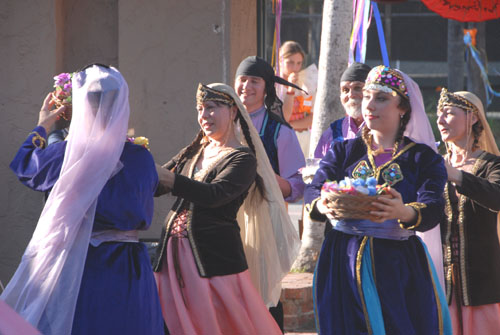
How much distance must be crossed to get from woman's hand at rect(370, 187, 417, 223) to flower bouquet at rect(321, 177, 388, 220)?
0.08ft

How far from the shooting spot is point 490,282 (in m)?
5.52

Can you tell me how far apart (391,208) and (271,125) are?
2.13 metres

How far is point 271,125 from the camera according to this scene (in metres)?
6.21

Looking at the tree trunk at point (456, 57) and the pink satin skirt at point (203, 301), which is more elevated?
the tree trunk at point (456, 57)

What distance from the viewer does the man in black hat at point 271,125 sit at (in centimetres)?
607

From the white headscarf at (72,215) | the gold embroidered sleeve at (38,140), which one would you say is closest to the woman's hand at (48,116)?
the gold embroidered sleeve at (38,140)

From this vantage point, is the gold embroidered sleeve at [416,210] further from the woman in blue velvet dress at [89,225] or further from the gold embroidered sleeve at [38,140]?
the gold embroidered sleeve at [38,140]

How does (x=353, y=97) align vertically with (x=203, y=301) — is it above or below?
above

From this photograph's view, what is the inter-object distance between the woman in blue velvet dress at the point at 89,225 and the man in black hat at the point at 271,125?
207 centimetres

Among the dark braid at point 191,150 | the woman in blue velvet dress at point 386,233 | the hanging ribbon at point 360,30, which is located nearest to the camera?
A: the woman in blue velvet dress at point 386,233

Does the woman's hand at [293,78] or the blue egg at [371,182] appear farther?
the woman's hand at [293,78]

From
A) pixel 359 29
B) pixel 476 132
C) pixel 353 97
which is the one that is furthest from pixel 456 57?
pixel 476 132

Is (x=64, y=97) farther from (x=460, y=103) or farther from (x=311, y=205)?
(x=460, y=103)

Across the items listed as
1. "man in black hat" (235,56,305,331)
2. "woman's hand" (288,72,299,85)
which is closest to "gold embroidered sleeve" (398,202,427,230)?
"man in black hat" (235,56,305,331)
